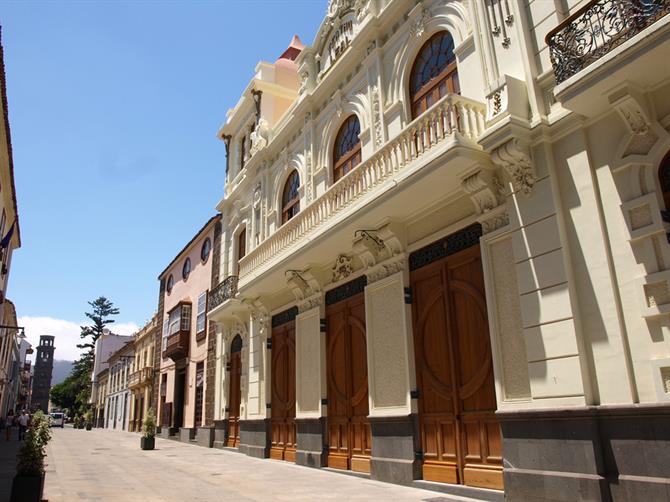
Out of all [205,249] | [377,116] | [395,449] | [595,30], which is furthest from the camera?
[205,249]

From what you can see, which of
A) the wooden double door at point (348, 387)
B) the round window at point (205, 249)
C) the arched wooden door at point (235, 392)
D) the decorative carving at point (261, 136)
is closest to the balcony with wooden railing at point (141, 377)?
the round window at point (205, 249)

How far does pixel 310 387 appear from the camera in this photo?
1355cm

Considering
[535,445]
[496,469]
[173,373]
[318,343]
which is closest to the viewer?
[535,445]

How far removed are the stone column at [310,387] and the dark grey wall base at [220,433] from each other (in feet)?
20.0

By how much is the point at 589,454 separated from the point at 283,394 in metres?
9.96

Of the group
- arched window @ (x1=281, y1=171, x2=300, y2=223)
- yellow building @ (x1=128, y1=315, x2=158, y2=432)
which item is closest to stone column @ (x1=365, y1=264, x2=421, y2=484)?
arched window @ (x1=281, y1=171, x2=300, y2=223)

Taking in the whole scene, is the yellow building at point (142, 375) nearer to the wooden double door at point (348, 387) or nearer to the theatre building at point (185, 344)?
the theatre building at point (185, 344)

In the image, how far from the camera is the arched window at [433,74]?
1023cm

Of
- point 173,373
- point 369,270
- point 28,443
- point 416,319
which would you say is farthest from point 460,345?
point 173,373

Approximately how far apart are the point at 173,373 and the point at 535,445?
22.7m

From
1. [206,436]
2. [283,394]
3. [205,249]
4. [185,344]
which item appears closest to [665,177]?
[283,394]

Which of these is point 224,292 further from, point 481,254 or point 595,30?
point 595,30

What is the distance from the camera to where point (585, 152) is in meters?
7.14

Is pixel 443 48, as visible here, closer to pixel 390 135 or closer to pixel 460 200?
pixel 390 135
